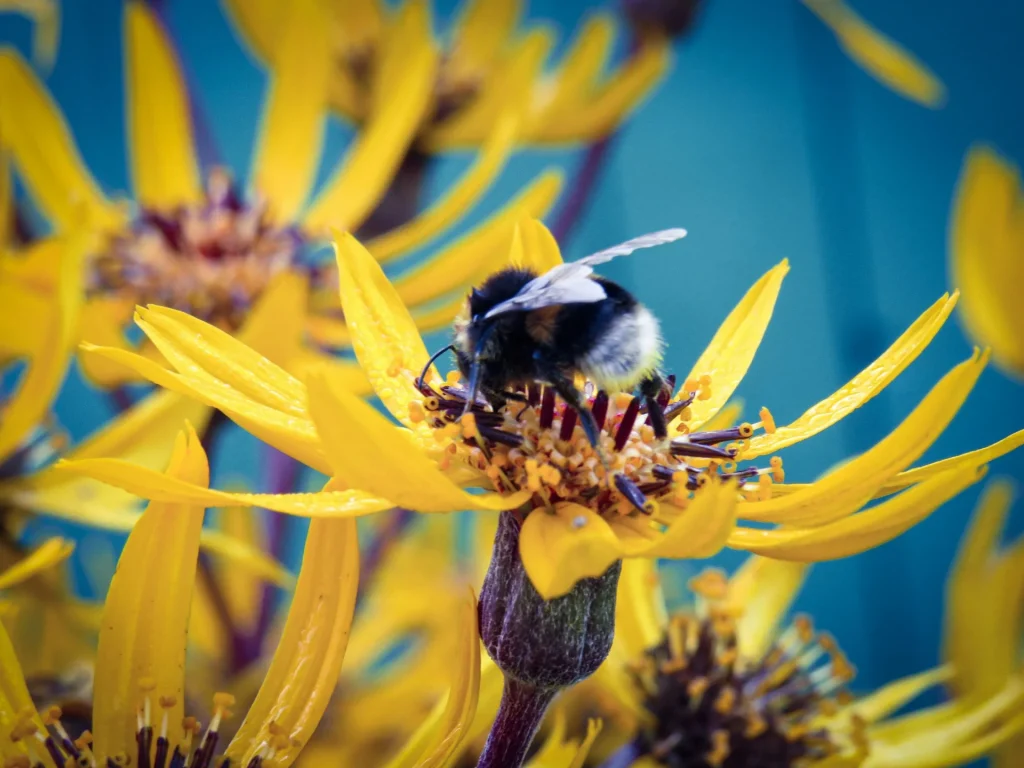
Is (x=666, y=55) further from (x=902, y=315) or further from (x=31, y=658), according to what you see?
(x=902, y=315)

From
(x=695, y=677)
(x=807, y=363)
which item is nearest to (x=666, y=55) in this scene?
(x=695, y=677)

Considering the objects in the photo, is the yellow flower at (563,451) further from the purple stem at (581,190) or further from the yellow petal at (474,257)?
the purple stem at (581,190)

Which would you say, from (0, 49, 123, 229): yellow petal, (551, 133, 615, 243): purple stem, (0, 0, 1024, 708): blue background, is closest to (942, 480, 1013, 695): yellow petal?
(551, 133, 615, 243): purple stem

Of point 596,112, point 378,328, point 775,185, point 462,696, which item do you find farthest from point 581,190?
point 775,185

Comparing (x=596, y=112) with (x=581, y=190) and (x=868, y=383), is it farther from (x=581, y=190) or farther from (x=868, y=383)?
(x=868, y=383)

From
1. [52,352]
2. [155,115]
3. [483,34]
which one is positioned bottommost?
[52,352]

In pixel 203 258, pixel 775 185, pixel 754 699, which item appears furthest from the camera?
pixel 775 185
